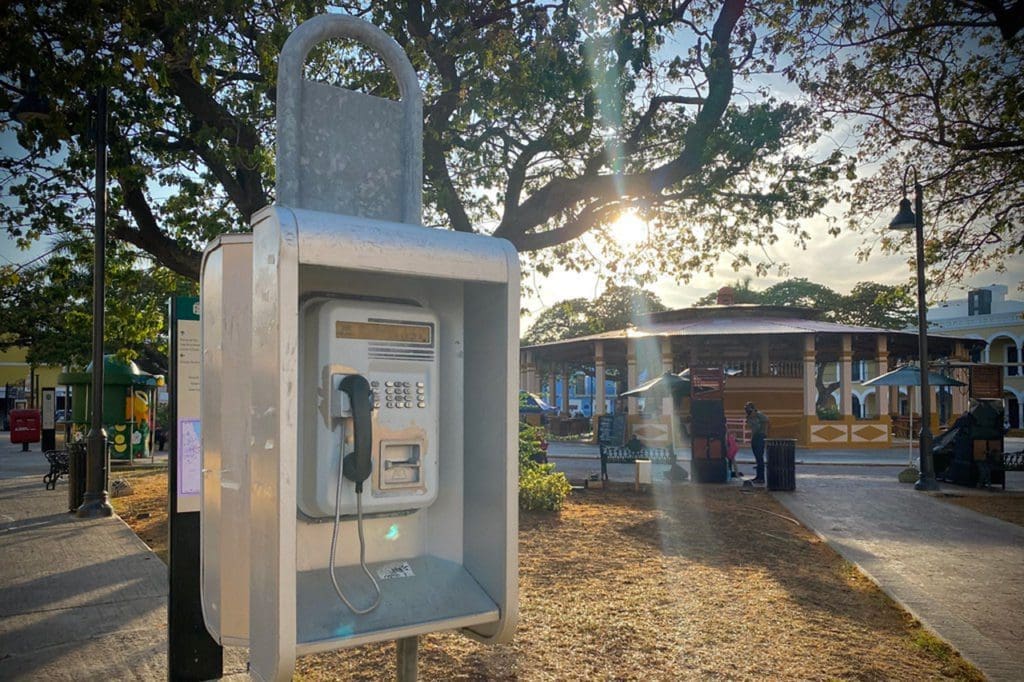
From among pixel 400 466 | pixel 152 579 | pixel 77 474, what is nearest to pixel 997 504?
pixel 152 579

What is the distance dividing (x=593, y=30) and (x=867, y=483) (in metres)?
11.6

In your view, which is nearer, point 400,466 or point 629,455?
point 400,466

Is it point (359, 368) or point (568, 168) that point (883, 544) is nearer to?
point (568, 168)

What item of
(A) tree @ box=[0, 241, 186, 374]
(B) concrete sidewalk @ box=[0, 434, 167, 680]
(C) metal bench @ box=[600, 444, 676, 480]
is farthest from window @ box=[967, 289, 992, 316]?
(B) concrete sidewalk @ box=[0, 434, 167, 680]

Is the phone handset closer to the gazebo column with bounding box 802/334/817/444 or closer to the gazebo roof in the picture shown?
the gazebo roof

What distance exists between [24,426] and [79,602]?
2502 cm

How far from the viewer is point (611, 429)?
877 inches

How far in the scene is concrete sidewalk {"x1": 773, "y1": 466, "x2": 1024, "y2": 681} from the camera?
5719 mm

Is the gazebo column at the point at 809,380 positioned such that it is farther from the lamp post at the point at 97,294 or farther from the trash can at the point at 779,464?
the lamp post at the point at 97,294

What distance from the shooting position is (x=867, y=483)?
16828mm

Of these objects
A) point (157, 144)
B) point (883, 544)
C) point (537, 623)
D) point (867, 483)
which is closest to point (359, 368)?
point (537, 623)

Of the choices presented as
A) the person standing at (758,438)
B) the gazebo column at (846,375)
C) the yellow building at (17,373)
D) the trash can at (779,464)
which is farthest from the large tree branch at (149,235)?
the yellow building at (17,373)

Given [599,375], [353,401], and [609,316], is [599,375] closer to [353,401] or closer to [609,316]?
[609,316]

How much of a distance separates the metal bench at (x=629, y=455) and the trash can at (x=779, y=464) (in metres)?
2.31
